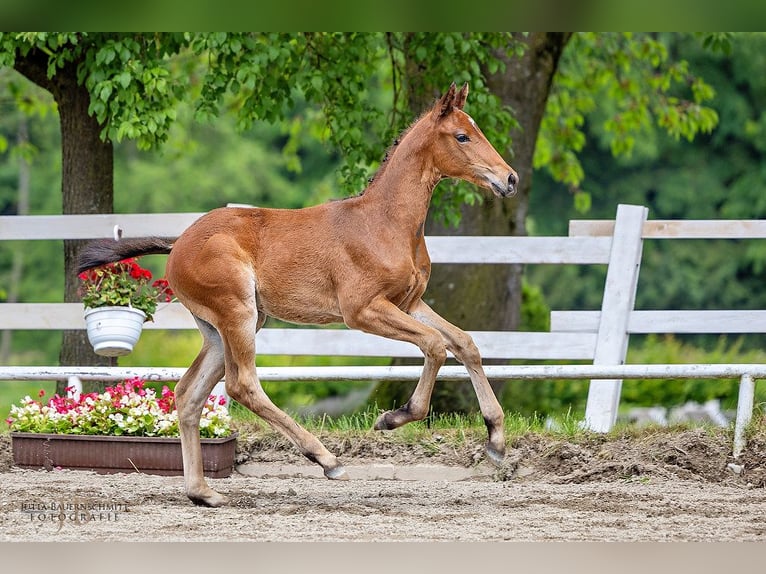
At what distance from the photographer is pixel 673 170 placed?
23.1m

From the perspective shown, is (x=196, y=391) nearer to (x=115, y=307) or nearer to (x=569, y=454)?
(x=115, y=307)

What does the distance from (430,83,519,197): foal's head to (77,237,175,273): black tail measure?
164 cm

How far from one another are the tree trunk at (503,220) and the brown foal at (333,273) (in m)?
3.47

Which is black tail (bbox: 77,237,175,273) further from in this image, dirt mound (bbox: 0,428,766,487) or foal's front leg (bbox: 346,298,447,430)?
dirt mound (bbox: 0,428,766,487)

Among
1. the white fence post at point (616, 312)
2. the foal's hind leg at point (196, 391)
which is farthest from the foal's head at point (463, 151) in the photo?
the white fence post at point (616, 312)

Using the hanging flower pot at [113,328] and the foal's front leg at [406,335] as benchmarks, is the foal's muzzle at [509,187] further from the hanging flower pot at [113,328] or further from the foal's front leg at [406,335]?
the hanging flower pot at [113,328]

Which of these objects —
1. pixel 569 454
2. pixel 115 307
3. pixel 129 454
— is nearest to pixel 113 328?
pixel 115 307

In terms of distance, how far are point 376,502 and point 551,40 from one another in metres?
5.50

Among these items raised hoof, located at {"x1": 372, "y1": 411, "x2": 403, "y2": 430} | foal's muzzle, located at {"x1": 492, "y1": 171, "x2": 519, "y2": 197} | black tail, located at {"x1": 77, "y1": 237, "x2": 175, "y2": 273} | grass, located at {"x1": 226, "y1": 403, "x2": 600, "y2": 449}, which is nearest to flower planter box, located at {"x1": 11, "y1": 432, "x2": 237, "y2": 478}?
grass, located at {"x1": 226, "y1": 403, "x2": 600, "y2": 449}

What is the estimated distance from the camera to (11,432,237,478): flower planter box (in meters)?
7.01

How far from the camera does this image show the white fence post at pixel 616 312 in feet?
26.1

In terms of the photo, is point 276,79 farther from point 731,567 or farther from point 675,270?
point 675,270

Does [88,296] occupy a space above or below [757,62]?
below
